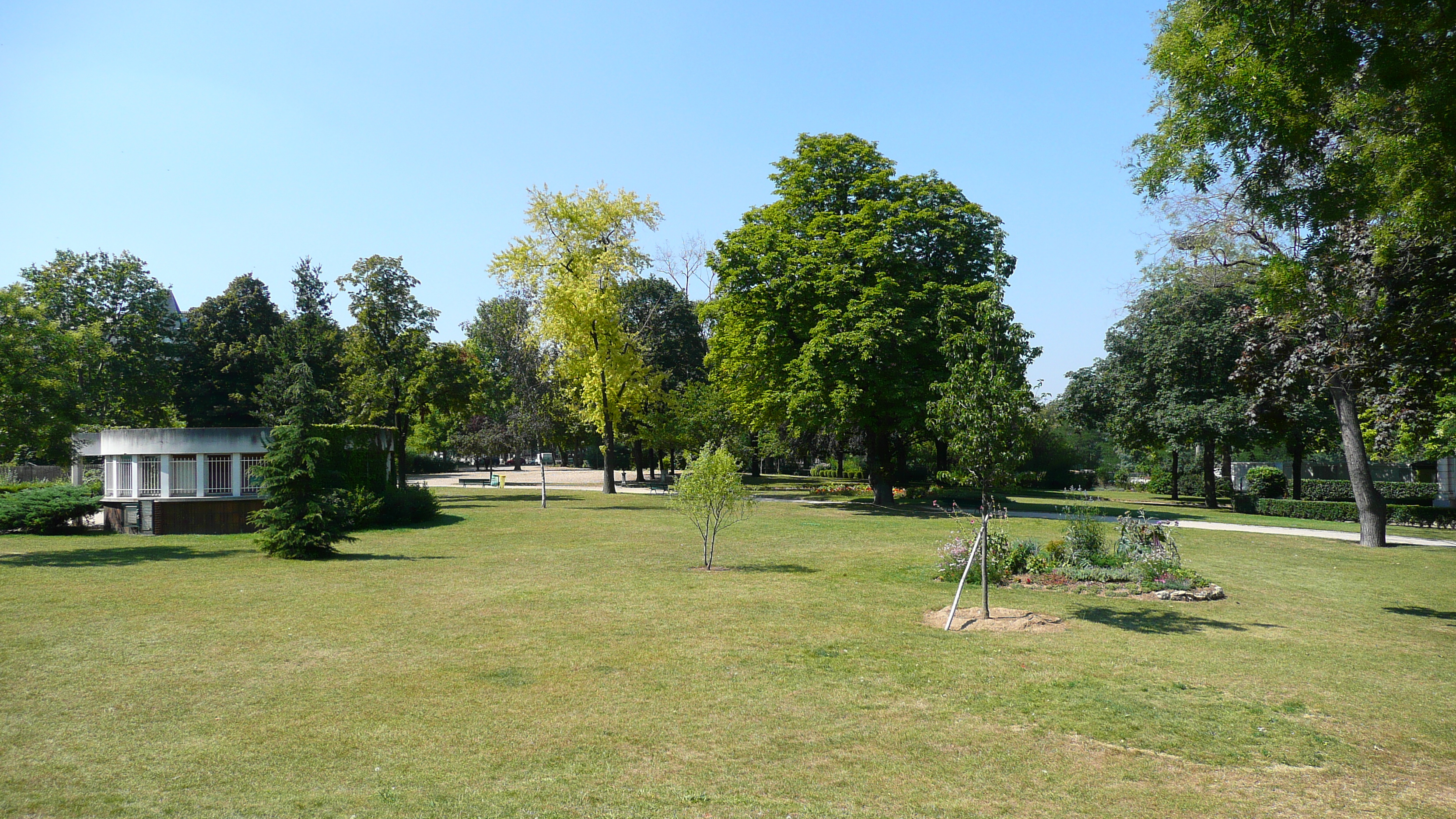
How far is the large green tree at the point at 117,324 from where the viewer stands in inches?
1773

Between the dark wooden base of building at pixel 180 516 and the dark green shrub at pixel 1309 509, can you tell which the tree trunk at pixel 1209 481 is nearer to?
the dark green shrub at pixel 1309 509

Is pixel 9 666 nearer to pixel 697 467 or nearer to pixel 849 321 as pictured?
pixel 697 467

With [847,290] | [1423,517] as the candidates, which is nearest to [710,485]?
[847,290]

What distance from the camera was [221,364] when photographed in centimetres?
5275

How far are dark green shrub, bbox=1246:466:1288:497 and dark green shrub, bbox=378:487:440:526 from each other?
37.7 metres

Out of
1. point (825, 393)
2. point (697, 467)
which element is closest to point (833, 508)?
point (825, 393)

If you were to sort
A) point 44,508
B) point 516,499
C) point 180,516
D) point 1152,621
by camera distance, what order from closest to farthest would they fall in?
1. point 1152,621
2. point 44,508
3. point 180,516
4. point 516,499

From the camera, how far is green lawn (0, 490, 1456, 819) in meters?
5.94

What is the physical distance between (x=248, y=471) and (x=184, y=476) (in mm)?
1982

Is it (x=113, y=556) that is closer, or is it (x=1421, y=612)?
(x=1421, y=612)

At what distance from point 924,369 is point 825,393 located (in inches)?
153

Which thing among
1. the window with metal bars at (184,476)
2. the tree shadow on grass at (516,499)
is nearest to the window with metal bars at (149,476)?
the window with metal bars at (184,476)

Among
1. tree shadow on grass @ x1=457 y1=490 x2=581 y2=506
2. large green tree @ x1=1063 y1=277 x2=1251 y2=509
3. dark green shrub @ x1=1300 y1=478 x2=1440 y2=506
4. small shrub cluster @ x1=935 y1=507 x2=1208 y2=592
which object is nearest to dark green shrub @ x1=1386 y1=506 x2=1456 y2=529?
dark green shrub @ x1=1300 y1=478 x2=1440 y2=506

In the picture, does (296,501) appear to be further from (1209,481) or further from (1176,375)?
(1209,481)
